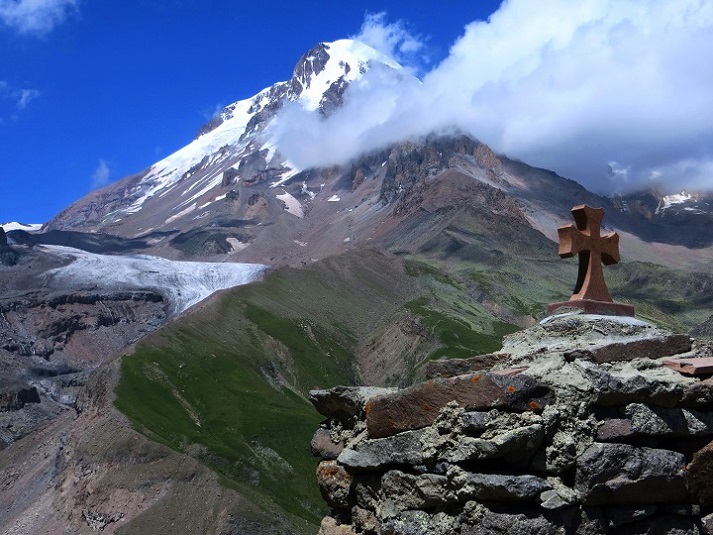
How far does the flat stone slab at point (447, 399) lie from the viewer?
7742 millimetres

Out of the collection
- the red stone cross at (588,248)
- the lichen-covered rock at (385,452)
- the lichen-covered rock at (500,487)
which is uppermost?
the red stone cross at (588,248)

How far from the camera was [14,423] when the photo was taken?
112938 mm

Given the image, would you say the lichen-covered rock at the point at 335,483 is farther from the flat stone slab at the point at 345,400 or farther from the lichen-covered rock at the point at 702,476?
the lichen-covered rock at the point at 702,476

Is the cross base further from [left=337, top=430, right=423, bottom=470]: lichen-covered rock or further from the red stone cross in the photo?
[left=337, top=430, right=423, bottom=470]: lichen-covered rock

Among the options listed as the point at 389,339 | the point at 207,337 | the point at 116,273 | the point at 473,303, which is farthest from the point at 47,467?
the point at 116,273

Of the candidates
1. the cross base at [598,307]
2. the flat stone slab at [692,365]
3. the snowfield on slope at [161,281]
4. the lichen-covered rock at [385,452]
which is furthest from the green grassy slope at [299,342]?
the flat stone slab at [692,365]

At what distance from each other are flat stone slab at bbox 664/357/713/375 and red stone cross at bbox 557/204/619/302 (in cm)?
224

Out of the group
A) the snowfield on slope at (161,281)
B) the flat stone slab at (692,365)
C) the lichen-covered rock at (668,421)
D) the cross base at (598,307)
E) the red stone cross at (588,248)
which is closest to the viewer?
the lichen-covered rock at (668,421)

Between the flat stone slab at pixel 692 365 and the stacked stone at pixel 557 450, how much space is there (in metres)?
0.07

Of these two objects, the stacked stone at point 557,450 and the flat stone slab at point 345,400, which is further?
the flat stone slab at point 345,400

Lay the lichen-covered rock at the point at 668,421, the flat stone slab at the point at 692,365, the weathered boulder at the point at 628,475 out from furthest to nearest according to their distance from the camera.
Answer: the flat stone slab at the point at 692,365, the lichen-covered rock at the point at 668,421, the weathered boulder at the point at 628,475

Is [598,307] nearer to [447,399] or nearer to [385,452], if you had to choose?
[447,399]

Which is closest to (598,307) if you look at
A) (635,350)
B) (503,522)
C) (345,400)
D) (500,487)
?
(635,350)

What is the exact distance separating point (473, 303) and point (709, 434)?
144490 millimetres
